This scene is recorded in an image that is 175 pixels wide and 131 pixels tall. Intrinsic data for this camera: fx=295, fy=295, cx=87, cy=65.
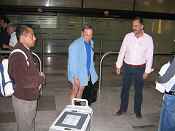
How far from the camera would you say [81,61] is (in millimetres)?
4184

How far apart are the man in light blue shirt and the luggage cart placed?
92 centimetres

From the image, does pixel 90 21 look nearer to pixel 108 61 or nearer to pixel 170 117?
pixel 108 61

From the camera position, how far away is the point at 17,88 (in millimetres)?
3131

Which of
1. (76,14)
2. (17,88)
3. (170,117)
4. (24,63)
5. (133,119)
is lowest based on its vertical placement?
(133,119)

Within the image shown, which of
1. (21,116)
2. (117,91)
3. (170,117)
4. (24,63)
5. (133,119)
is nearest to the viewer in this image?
(24,63)

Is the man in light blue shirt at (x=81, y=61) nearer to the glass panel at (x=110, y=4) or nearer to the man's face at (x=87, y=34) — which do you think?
the man's face at (x=87, y=34)

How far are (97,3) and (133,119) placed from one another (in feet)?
22.0

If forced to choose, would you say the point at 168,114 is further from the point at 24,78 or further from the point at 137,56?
the point at 24,78

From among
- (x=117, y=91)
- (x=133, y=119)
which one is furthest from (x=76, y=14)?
(x=133, y=119)

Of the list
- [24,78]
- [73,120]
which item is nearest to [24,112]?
[24,78]

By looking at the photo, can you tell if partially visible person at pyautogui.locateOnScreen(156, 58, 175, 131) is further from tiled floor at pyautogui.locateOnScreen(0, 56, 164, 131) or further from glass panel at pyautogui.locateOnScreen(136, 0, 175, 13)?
glass panel at pyautogui.locateOnScreen(136, 0, 175, 13)

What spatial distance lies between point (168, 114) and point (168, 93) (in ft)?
0.86

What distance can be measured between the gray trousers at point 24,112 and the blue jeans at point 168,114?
153 cm

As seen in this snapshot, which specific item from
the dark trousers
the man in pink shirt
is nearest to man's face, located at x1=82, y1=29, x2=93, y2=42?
the man in pink shirt
